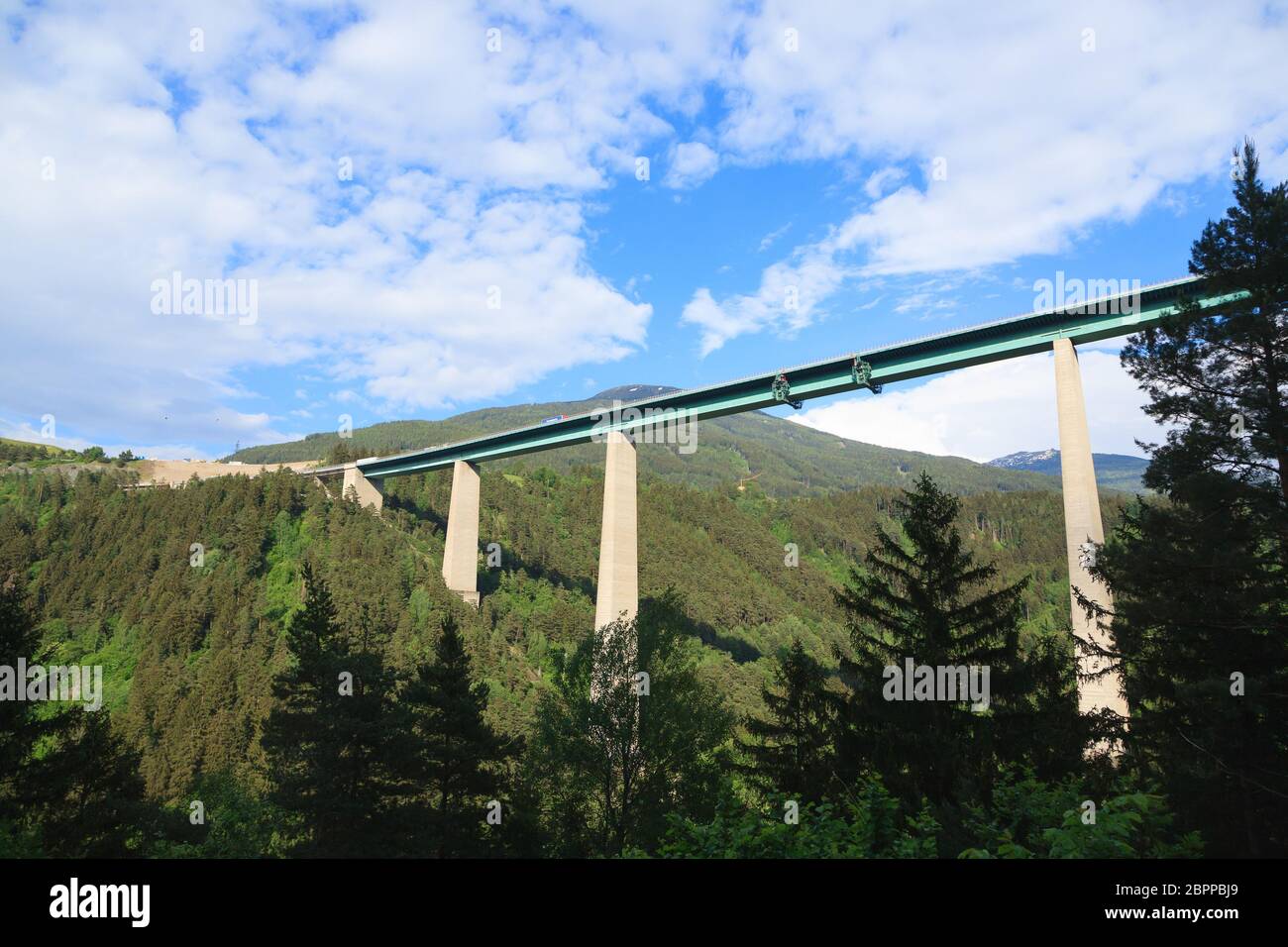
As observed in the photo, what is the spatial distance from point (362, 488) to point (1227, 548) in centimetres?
8010

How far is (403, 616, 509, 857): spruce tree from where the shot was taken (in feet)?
73.2

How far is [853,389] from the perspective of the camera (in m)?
40.0

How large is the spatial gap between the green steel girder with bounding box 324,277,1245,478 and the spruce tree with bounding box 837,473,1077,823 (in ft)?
30.3

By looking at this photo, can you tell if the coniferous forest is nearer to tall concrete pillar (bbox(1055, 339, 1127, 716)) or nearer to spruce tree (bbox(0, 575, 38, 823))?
spruce tree (bbox(0, 575, 38, 823))

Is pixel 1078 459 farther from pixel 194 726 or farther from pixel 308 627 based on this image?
pixel 194 726

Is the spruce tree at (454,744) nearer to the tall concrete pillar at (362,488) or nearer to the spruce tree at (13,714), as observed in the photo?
the spruce tree at (13,714)

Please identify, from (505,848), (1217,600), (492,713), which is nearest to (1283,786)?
(1217,600)

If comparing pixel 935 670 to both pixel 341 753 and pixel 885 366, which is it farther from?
pixel 885 366

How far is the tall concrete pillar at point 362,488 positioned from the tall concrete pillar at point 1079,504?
68620 millimetres

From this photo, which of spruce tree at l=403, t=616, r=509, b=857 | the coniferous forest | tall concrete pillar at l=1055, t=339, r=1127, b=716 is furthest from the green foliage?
spruce tree at l=403, t=616, r=509, b=857

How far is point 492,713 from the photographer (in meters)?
43.6

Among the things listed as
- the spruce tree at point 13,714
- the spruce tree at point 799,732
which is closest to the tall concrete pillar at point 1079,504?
the spruce tree at point 799,732

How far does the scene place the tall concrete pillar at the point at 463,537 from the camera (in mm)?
65750

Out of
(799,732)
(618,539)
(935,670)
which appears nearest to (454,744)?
(799,732)
